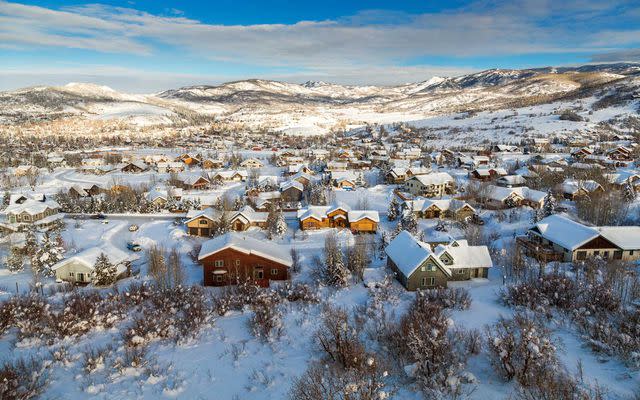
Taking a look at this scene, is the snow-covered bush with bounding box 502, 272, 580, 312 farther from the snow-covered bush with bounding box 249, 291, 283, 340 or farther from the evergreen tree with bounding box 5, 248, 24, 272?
the evergreen tree with bounding box 5, 248, 24, 272

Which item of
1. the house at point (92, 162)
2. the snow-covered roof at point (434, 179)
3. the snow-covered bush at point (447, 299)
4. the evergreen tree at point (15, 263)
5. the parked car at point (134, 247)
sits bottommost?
the parked car at point (134, 247)

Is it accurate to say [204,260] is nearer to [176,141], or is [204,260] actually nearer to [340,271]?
[340,271]

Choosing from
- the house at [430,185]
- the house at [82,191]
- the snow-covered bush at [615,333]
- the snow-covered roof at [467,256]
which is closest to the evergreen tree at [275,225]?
the snow-covered roof at [467,256]

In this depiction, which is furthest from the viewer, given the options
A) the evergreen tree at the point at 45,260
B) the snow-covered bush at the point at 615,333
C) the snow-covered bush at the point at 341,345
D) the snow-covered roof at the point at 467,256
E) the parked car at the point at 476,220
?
the parked car at the point at 476,220

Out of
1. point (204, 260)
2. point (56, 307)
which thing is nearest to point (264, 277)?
point (204, 260)

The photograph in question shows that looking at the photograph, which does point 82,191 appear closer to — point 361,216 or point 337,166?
point 361,216

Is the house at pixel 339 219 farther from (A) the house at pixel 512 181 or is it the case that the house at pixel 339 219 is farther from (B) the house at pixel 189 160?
(B) the house at pixel 189 160

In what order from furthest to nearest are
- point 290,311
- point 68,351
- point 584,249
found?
1. point 584,249
2. point 290,311
3. point 68,351
